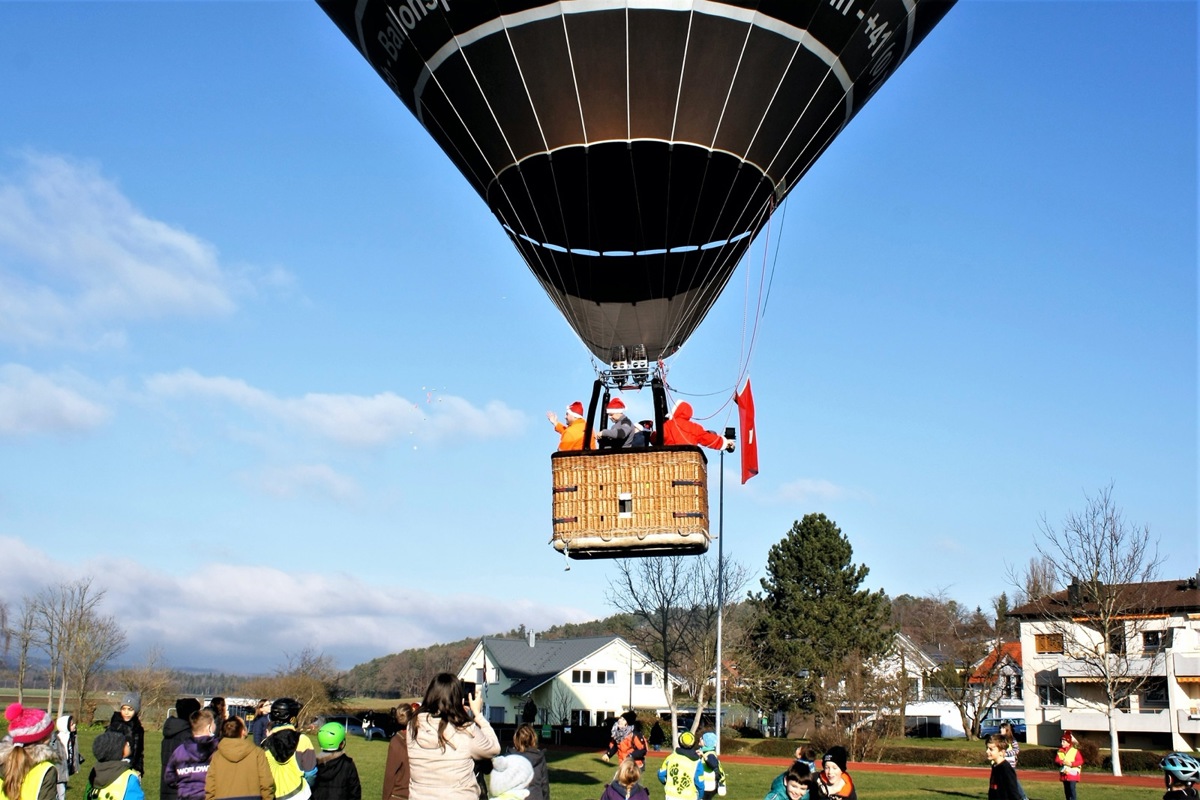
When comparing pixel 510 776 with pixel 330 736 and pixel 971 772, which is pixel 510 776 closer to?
pixel 330 736

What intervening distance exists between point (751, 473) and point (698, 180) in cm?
465

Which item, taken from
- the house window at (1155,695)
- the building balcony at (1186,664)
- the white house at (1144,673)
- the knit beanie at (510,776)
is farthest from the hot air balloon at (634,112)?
the house window at (1155,695)

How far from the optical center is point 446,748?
4.77 metres

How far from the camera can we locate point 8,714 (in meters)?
6.19

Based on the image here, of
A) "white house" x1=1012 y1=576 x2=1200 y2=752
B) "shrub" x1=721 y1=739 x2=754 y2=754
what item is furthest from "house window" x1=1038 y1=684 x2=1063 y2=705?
"shrub" x1=721 y1=739 x2=754 y2=754

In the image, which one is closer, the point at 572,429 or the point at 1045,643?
the point at 572,429

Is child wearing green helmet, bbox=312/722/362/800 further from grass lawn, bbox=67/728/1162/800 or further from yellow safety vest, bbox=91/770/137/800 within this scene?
grass lawn, bbox=67/728/1162/800

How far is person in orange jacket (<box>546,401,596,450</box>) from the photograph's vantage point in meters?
11.9

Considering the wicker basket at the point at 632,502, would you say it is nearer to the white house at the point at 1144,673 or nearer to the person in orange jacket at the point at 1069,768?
the person in orange jacket at the point at 1069,768

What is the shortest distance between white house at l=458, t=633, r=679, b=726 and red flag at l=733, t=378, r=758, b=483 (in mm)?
38715

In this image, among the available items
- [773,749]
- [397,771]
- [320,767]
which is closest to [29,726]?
[320,767]

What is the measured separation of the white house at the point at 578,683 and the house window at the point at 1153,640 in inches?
844

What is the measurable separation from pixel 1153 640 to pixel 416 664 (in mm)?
74756

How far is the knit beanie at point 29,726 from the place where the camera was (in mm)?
5832
